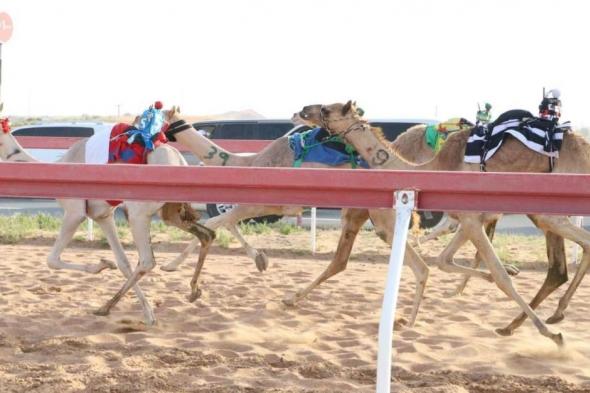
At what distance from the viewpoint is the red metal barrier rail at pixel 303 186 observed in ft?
13.1

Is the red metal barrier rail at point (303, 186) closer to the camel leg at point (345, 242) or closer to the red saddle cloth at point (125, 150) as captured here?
the red saddle cloth at point (125, 150)

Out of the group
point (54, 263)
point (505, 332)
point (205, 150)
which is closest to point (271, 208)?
point (205, 150)

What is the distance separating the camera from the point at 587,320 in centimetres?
820

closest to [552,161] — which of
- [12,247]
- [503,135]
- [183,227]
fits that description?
[503,135]

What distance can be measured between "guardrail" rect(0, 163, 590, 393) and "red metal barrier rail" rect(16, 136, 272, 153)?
8.52 m

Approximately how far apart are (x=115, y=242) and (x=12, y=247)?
15.6ft

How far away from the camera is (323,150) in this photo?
845cm

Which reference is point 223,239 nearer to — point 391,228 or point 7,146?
point 7,146

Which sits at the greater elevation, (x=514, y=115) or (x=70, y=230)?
(x=514, y=115)

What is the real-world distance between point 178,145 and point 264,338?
6155mm

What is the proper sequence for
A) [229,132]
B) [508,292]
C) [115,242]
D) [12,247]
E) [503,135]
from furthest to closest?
1. [229,132]
2. [12,247]
3. [115,242]
4. [503,135]
5. [508,292]

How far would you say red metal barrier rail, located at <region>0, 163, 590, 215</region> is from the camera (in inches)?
157

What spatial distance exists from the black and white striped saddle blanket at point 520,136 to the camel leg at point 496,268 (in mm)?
551

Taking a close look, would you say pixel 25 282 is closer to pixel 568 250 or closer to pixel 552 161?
pixel 552 161
